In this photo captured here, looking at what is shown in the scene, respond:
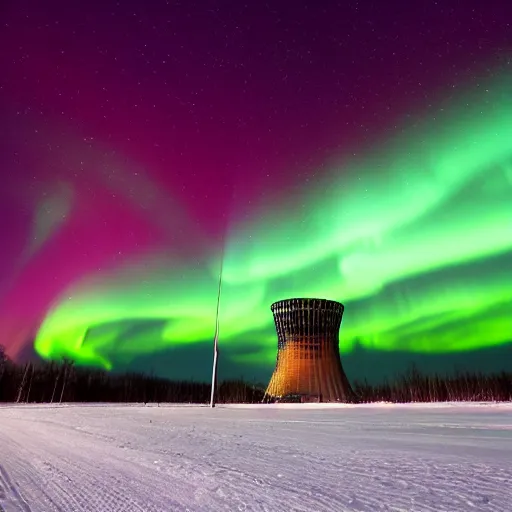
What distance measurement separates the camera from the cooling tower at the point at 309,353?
1510 inches

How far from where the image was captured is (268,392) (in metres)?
41.4

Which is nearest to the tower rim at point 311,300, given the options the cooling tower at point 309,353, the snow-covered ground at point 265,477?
the cooling tower at point 309,353

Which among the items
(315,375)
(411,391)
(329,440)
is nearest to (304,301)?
(315,375)

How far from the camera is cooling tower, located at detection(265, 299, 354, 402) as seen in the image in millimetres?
38344

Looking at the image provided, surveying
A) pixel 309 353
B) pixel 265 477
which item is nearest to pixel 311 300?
pixel 309 353

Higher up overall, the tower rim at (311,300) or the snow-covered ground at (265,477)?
the tower rim at (311,300)

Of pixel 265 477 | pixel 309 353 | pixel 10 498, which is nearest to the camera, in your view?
pixel 10 498

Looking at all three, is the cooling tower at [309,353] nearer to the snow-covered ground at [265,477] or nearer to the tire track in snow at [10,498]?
the snow-covered ground at [265,477]

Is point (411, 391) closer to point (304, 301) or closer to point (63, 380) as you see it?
point (304, 301)

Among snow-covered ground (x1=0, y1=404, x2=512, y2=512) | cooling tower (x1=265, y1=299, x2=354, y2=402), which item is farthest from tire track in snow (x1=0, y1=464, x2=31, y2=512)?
cooling tower (x1=265, y1=299, x2=354, y2=402)

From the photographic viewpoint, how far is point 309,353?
132 feet

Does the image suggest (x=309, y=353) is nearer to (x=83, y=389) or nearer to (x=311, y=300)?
(x=311, y=300)

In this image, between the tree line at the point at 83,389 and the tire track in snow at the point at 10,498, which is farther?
the tree line at the point at 83,389

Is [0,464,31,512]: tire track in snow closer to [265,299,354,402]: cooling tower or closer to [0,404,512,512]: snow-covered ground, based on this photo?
[0,404,512,512]: snow-covered ground
